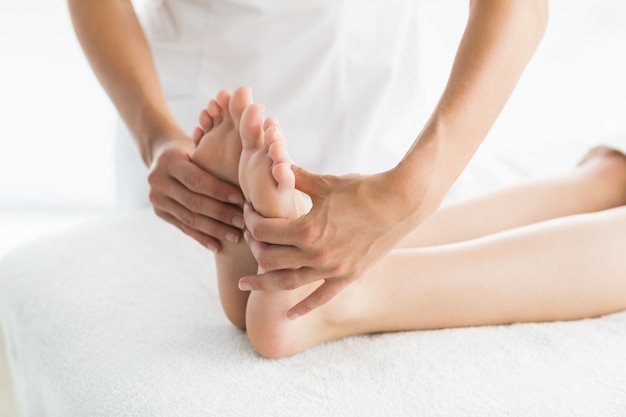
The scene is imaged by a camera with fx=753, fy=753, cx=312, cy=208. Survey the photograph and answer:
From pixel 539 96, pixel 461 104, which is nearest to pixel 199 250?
pixel 461 104

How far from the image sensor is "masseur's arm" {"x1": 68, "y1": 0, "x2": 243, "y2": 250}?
3.22 feet

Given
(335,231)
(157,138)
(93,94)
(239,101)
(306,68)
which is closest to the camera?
(335,231)

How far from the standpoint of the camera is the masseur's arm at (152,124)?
98 cm

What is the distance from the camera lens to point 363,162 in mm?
1492

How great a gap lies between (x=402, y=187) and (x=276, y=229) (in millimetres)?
143

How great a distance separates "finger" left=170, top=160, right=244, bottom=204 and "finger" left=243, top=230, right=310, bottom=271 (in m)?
0.14

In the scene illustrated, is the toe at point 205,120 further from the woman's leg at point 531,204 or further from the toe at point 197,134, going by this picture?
the woman's leg at point 531,204

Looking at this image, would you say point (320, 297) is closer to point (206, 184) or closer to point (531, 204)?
point (206, 184)

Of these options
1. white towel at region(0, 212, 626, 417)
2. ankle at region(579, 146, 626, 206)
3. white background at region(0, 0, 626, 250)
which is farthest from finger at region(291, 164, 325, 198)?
white background at region(0, 0, 626, 250)

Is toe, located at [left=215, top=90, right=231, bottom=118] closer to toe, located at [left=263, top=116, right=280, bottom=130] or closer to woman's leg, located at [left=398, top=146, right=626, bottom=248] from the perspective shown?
toe, located at [left=263, top=116, right=280, bottom=130]

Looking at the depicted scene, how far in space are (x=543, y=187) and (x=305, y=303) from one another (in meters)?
0.54

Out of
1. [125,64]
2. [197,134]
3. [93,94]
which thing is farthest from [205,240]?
[93,94]

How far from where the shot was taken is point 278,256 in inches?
32.3

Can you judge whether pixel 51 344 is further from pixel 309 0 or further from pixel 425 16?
pixel 425 16
